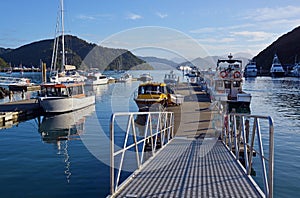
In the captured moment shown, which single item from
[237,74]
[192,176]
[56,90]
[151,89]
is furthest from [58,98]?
[192,176]

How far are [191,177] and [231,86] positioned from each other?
28.4 m

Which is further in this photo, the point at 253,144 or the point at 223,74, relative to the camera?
the point at 223,74

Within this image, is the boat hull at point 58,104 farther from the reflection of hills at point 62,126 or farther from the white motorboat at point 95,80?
the white motorboat at point 95,80

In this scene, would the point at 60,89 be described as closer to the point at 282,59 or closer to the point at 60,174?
the point at 60,174

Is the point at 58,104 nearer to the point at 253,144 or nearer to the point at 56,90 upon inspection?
the point at 56,90

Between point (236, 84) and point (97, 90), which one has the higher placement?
point (236, 84)

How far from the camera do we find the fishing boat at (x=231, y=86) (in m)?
31.4

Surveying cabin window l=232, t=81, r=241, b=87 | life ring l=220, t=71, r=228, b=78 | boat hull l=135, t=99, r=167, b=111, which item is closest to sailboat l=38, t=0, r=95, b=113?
boat hull l=135, t=99, r=167, b=111

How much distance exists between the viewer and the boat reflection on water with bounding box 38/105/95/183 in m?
16.2

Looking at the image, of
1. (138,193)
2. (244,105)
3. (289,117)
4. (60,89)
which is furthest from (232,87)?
(138,193)

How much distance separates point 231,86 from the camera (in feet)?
113

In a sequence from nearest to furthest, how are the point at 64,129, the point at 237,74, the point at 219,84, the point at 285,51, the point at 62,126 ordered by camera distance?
1. the point at 64,129
2. the point at 62,126
3. the point at 219,84
4. the point at 237,74
5. the point at 285,51

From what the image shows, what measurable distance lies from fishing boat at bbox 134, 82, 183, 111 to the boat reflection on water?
15.5 ft

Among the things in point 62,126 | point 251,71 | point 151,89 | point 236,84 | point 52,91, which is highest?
point 251,71
